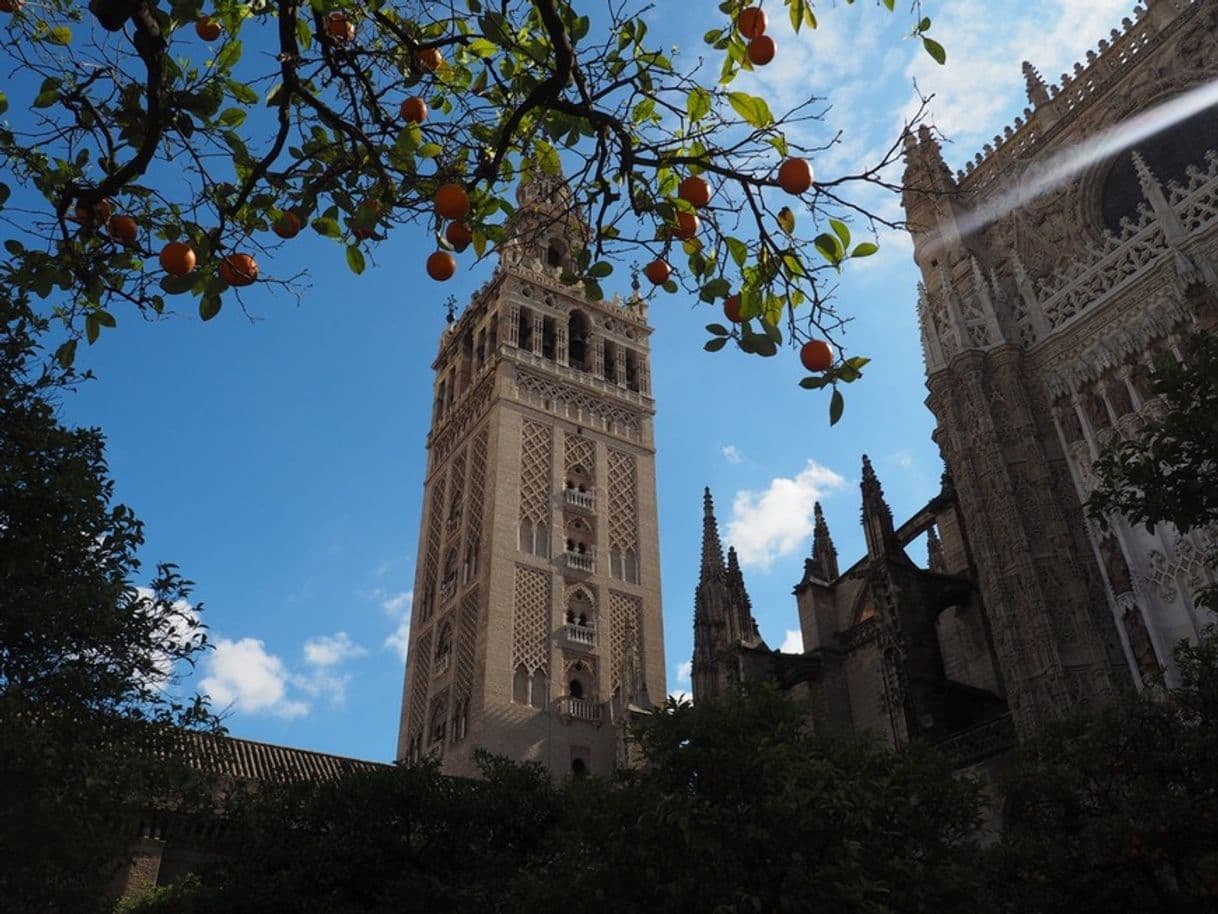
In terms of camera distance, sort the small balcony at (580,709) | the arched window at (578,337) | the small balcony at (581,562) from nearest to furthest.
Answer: the small balcony at (580,709) < the small balcony at (581,562) < the arched window at (578,337)

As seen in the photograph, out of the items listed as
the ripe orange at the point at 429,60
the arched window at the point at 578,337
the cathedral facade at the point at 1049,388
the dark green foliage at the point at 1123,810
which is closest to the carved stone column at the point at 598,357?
the arched window at the point at 578,337

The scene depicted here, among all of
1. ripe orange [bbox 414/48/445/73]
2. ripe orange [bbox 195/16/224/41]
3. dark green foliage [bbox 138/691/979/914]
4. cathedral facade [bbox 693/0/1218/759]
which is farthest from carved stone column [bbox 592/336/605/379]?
ripe orange [bbox 195/16/224/41]

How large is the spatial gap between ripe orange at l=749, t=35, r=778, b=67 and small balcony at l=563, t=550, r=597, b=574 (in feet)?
89.3

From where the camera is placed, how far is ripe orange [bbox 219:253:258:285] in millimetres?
3814

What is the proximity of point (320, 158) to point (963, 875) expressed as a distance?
7.59 m

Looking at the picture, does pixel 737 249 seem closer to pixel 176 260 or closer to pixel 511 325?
pixel 176 260

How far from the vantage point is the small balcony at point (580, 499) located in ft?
105

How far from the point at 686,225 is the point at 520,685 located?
24.8m

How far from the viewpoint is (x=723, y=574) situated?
22.8 m

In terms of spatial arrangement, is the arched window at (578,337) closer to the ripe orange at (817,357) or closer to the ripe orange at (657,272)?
the ripe orange at (657,272)

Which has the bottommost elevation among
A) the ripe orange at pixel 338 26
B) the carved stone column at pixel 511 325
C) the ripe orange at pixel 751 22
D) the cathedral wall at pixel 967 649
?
the ripe orange at pixel 751 22

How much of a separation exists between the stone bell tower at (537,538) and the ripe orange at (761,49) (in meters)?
22.4

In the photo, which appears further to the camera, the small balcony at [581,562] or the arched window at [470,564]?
the small balcony at [581,562]

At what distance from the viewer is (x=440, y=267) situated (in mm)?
4016
